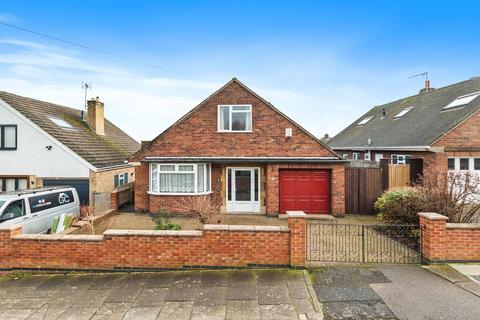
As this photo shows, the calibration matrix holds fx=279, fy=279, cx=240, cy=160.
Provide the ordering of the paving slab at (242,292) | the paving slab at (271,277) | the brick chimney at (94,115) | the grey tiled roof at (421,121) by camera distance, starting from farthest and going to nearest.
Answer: the brick chimney at (94,115)
the grey tiled roof at (421,121)
the paving slab at (271,277)
the paving slab at (242,292)

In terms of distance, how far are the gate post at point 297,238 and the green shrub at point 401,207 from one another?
409 centimetres

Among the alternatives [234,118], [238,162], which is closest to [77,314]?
[238,162]

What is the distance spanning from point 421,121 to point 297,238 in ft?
47.4

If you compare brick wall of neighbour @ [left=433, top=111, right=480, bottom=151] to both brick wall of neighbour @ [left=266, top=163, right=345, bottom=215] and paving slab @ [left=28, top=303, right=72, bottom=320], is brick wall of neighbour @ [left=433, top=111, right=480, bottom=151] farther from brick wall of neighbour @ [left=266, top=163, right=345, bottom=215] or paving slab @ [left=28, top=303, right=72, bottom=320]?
paving slab @ [left=28, top=303, right=72, bottom=320]

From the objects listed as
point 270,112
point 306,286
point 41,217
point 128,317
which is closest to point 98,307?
point 128,317

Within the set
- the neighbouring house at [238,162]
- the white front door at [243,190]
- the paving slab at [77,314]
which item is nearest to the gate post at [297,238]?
the paving slab at [77,314]

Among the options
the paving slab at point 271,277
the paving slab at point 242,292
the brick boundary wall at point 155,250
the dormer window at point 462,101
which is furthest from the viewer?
the dormer window at point 462,101

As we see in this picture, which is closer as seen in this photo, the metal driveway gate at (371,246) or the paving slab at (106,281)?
the paving slab at (106,281)

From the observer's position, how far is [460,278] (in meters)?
5.80

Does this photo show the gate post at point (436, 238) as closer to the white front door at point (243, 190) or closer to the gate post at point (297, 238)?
the gate post at point (297, 238)

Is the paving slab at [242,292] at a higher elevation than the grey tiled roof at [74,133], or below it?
below

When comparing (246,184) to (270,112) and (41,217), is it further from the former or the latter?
(41,217)

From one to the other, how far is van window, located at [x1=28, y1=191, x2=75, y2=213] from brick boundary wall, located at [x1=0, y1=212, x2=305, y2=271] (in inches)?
114

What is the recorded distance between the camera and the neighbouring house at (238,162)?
482 inches
